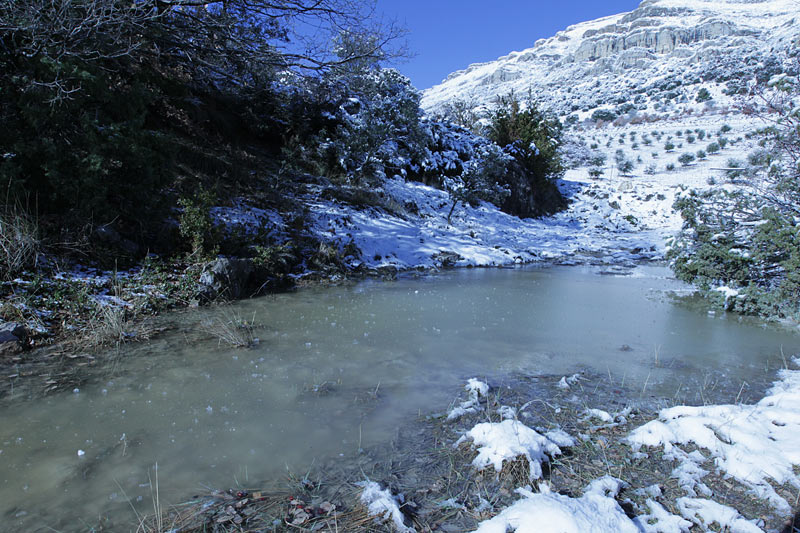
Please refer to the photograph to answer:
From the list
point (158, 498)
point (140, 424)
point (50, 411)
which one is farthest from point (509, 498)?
point (50, 411)

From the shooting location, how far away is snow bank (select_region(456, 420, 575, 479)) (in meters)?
2.24

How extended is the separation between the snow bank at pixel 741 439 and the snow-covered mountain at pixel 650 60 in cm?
2801

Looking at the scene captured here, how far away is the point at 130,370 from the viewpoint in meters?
3.59

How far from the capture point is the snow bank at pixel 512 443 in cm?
224

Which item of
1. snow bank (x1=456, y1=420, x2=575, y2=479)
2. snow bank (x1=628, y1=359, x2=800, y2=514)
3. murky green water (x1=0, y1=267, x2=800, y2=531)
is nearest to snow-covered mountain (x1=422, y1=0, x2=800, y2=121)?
murky green water (x1=0, y1=267, x2=800, y2=531)

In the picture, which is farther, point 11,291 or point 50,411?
point 11,291

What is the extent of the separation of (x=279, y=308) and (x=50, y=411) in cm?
305

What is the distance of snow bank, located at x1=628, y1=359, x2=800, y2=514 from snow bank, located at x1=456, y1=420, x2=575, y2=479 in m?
0.55

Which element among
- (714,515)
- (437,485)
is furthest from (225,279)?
(714,515)

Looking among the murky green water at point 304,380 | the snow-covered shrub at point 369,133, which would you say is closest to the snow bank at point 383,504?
the murky green water at point 304,380

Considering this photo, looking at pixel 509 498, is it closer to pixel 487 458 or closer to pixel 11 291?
pixel 487 458

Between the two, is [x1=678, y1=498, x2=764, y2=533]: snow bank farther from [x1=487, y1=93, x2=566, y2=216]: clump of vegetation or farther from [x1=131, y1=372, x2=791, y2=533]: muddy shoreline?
[x1=487, y1=93, x2=566, y2=216]: clump of vegetation

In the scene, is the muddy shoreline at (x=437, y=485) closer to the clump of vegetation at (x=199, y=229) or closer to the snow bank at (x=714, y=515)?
the snow bank at (x=714, y=515)

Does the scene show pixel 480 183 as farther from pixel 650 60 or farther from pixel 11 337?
pixel 650 60
